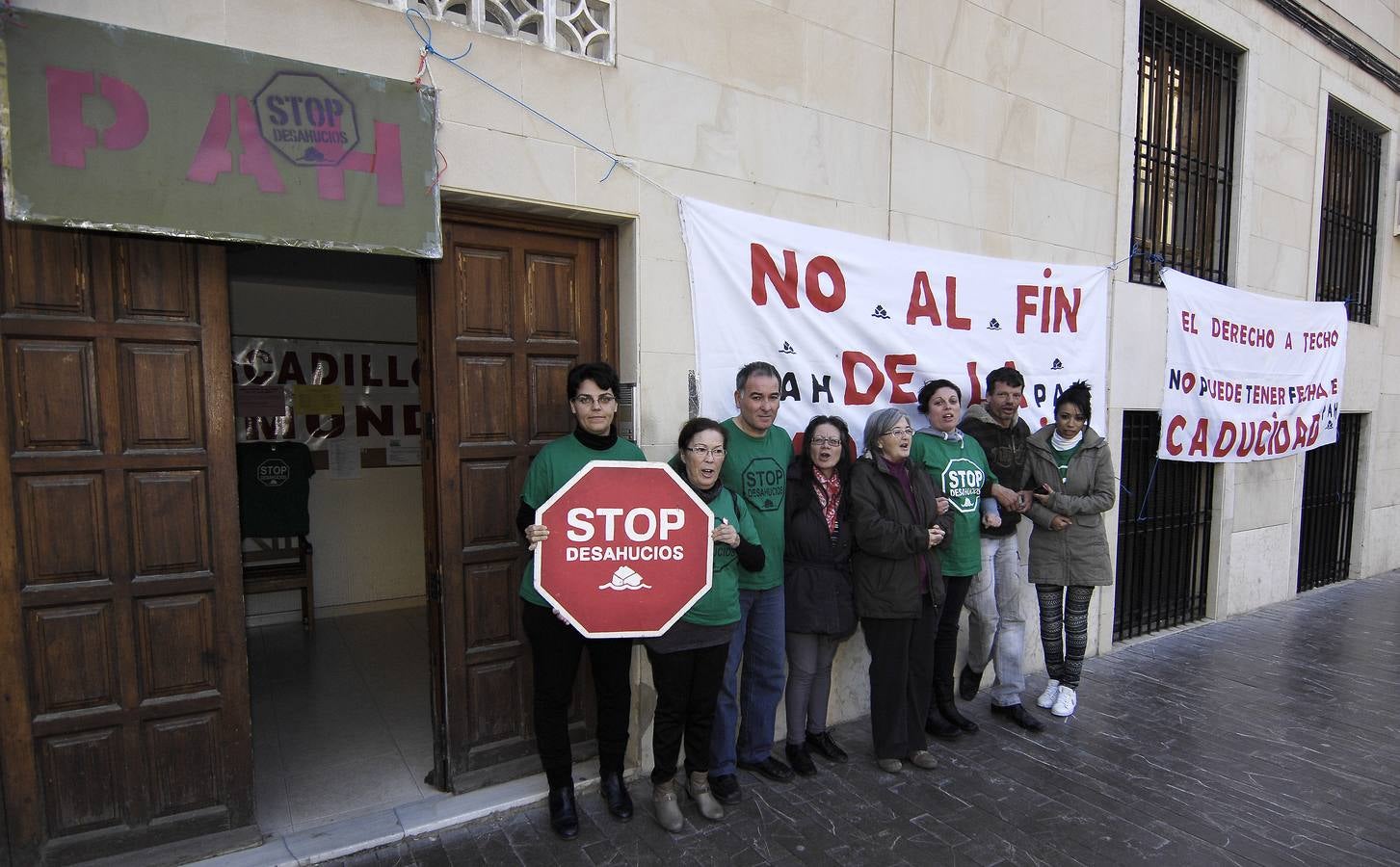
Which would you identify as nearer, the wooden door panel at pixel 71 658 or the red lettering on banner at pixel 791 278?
the wooden door panel at pixel 71 658

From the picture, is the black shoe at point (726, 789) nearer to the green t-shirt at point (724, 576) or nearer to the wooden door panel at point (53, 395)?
the green t-shirt at point (724, 576)

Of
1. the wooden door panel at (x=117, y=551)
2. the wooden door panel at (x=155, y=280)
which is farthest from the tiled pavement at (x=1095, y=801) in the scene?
the wooden door panel at (x=155, y=280)

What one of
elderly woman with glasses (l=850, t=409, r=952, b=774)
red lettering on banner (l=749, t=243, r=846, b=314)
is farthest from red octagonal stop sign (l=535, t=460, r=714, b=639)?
red lettering on banner (l=749, t=243, r=846, b=314)

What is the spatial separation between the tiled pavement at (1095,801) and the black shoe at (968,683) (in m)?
0.14

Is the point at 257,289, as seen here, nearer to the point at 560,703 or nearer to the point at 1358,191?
the point at 560,703

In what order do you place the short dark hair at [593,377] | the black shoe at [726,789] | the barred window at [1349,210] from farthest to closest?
1. the barred window at [1349,210]
2. the black shoe at [726,789]
3. the short dark hair at [593,377]

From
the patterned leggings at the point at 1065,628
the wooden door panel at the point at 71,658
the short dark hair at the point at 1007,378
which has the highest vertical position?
the short dark hair at the point at 1007,378

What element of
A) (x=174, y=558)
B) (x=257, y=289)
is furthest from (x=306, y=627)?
(x=174, y=558)

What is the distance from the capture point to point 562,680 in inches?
127

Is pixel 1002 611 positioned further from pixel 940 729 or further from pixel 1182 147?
pixel 1182 147

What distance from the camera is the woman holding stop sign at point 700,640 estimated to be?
3.16 metres

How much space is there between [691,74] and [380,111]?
1.54 meters

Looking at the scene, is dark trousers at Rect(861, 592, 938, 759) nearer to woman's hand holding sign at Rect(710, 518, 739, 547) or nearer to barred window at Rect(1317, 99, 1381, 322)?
woman's hand holding sign at Rect(710, 518, 739, 547)

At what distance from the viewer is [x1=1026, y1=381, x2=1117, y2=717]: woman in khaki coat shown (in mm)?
4492
